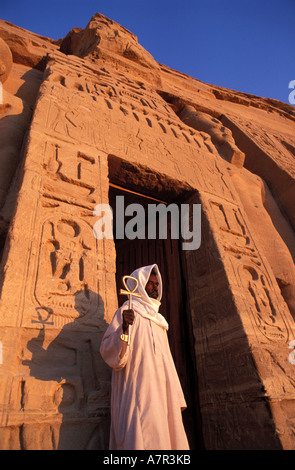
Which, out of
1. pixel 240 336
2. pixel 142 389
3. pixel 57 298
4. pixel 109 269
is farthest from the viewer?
pixel 240 336

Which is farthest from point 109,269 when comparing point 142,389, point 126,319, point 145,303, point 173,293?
point 173,293

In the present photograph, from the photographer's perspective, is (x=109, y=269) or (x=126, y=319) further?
(x=109, y=269)

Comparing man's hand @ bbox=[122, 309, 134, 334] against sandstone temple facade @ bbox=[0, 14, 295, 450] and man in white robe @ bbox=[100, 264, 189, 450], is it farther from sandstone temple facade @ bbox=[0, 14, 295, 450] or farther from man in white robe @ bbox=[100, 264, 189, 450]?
sandstone temple facade @ bbox=[0, 14, 295, 450]

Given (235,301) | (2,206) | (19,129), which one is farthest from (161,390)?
(19,129)

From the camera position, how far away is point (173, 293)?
3.83 meters

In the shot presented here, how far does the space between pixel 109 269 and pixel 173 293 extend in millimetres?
1588

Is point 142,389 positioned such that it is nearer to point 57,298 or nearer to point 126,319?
point 126,319

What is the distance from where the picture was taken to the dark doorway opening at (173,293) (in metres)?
3.13

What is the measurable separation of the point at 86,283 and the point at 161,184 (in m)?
2.02

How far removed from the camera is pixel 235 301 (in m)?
2.92

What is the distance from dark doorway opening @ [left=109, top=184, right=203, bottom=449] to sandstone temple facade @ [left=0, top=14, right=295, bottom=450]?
0.02 m

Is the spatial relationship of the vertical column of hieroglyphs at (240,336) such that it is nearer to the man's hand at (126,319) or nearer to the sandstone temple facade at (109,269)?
the sandstone temple facade at (109,269)

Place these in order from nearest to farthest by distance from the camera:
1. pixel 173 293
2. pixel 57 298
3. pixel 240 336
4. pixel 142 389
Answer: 1. pixel 142 389
2. pixel 57 298
3. pixel 240 336
4. pixel 173 293

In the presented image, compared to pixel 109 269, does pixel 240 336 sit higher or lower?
lower
